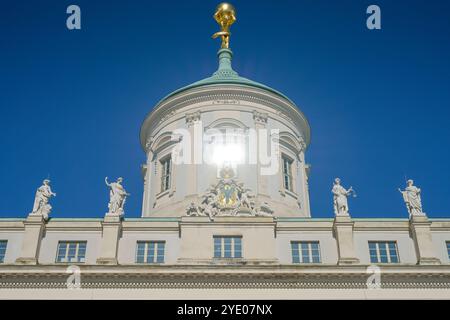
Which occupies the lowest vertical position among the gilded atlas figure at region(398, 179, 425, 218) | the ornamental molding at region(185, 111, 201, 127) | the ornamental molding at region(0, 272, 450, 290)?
→ the ornamental molding at region(0, 272, 450, 290)

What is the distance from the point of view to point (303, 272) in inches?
1231

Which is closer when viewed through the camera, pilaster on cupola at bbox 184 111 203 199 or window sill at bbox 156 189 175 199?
pilaster on cupola at bbox 184 111 203 199

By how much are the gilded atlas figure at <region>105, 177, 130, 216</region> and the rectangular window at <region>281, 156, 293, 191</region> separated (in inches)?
471

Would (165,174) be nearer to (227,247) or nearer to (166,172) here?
(166,172)

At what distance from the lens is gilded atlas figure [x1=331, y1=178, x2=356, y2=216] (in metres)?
35.1

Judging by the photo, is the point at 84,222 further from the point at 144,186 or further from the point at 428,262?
the point at 428,262

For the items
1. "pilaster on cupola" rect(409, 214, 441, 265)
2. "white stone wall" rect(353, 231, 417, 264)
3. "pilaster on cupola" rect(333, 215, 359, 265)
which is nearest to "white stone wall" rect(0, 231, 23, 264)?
"pilaster on cupola" rect(333, 215, 359, 265)

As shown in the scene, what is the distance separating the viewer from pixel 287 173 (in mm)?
44531

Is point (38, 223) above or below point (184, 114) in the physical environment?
below

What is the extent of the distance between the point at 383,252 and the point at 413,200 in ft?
11.1

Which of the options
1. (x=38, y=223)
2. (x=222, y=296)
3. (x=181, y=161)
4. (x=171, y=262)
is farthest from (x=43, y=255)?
(x=181, y=161)

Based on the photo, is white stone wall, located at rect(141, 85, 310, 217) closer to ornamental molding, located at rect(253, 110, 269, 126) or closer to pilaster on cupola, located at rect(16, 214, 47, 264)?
ornamental molding, located at rect(253, 110, 269, 126)

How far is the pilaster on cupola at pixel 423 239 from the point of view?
32906 millimetres
